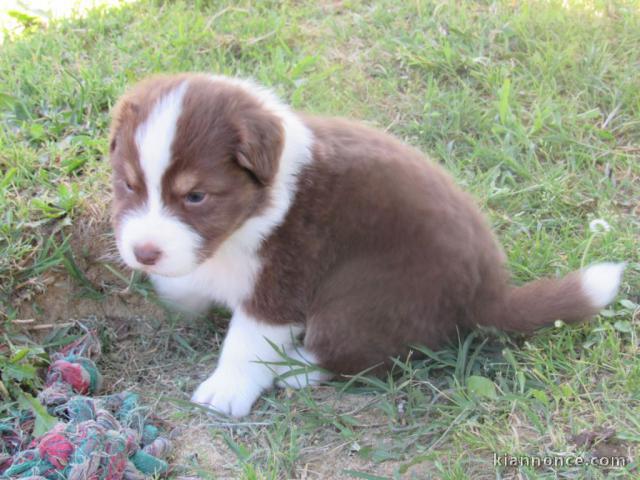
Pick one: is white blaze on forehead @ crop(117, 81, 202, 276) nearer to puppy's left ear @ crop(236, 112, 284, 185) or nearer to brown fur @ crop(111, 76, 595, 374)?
brown fur @ crop(111, 76, 595, 374)

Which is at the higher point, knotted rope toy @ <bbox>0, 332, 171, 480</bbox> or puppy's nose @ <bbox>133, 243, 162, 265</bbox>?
puppy's nose @ <bbox>133, 243, 162, 265</bbox>

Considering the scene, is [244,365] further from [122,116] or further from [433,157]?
[433,157]

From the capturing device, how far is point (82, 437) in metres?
2.99

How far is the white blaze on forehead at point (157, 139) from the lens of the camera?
2.79m

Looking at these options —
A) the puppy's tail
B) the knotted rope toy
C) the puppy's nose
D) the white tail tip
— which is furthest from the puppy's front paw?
the white tail tip

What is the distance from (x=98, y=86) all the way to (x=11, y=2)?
1711mm

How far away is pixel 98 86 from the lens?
4.63 meters

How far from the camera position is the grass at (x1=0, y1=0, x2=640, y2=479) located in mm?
3094

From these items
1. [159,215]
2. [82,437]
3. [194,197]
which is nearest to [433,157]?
[194,197]

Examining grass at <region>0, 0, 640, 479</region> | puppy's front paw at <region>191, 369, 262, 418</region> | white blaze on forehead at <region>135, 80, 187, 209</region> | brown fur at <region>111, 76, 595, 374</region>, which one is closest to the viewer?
white blaze on forehead at <region>135, 80, 187, 209</region>

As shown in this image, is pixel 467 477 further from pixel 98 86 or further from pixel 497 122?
pixel 98 86

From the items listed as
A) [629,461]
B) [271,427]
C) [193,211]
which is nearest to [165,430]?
[271,427]

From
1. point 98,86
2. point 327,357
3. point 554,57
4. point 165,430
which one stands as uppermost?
point 554,57

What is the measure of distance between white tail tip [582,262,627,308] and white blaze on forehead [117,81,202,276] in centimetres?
167
